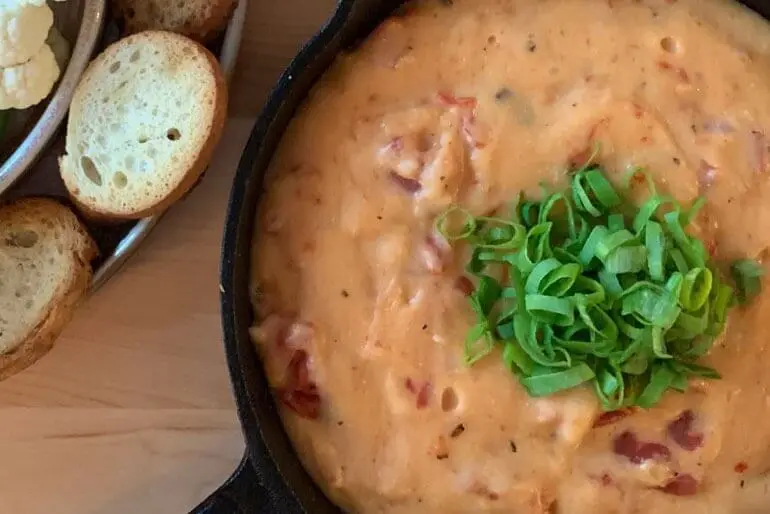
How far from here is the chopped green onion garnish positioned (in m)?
1.02

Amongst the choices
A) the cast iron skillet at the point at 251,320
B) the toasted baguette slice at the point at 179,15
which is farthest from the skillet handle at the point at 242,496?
the toasted baguette slice at the point at 179,15

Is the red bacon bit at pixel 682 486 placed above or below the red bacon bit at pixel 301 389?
above

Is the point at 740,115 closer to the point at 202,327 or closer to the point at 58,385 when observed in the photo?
the point at 202,327

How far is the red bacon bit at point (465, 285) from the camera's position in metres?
1.09

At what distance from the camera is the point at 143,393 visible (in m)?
1.31

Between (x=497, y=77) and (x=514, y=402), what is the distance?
0.35m

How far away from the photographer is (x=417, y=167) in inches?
42.9

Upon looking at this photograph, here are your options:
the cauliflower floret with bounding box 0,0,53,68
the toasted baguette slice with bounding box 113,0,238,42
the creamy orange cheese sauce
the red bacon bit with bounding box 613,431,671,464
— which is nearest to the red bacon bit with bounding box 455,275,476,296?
the creamy orange cheese sauce

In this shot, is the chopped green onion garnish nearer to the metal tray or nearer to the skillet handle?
the skillet handle

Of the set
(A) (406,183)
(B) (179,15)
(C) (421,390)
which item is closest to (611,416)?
(C) (421,390)

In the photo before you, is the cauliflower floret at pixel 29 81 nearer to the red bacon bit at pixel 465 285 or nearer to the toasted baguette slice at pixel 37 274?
the toasted baguette slice at pixel 37 274

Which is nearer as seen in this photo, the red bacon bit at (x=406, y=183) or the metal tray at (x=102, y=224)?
the red bacon bit at (x=406, y=183)

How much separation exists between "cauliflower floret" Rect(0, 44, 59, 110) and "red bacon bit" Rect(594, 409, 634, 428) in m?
0.72

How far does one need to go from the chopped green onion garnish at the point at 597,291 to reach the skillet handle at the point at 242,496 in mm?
261
